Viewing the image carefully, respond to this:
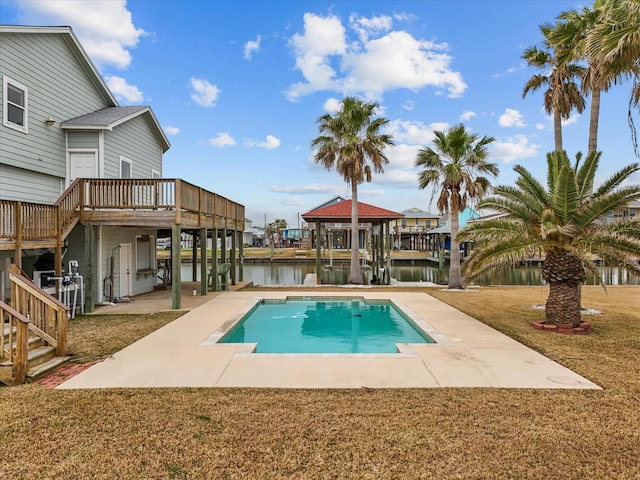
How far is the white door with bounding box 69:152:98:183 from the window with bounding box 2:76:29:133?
5.91ft

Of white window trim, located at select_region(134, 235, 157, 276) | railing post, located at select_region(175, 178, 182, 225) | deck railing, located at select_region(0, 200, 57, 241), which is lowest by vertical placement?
white window trim, located at select_region(134, 235, 157, 276)

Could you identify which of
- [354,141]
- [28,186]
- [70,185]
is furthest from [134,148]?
[354,141]

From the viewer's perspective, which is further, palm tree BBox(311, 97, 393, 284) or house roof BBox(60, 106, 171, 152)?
palm tree BBox(311, 97, 393, 284)

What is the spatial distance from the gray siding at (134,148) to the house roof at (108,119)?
0.31 metres

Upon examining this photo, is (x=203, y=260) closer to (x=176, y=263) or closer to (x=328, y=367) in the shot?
(x=176, y=263)

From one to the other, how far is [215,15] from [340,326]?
14960 millimetres

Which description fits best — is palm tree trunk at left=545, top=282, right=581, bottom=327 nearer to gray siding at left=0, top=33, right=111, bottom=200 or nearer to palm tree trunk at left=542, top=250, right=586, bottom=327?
palm tree trunk at left=542, top=250, right=586, bottom=327

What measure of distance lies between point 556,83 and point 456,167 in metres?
4.74

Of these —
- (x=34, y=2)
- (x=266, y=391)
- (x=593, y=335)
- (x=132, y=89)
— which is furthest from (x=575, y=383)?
(x=132, y=89)

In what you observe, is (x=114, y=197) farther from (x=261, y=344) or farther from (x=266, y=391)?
(x=266, y=391)

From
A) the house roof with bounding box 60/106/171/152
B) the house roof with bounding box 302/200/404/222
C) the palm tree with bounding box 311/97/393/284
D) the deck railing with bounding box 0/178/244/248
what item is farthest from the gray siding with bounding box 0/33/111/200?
the house roof with bounding box 302/200/404/222

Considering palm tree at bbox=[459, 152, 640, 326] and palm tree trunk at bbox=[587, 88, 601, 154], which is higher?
palm tree trunk at bbox=[587, 88, 601, 154]

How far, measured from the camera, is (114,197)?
1082 cm

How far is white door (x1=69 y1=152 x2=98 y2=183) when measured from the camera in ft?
40.3
